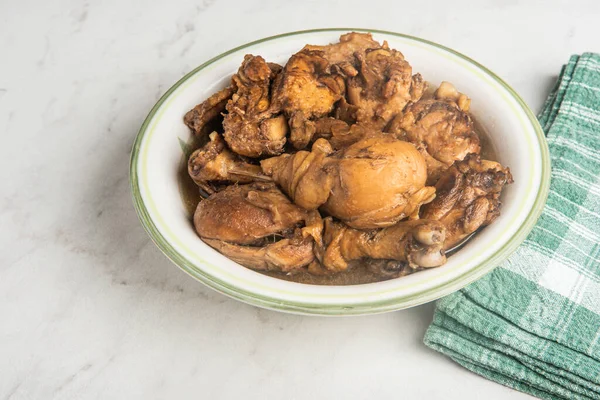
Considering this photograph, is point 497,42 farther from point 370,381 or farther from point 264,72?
point 370,381

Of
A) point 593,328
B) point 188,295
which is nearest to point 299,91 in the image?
point 188,295

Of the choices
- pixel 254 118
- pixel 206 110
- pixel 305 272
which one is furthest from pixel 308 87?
pixel 305 272

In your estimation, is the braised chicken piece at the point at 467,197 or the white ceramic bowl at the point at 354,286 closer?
the white ceramic bowl at the point at 354,286

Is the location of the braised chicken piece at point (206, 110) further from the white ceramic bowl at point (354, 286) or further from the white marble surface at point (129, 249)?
the white marble surface at point (129, 249)

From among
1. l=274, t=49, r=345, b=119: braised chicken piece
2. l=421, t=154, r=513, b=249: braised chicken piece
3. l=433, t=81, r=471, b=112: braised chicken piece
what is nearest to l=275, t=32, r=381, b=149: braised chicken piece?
l=274, t=49, r=345, b=119: braised chicken piece

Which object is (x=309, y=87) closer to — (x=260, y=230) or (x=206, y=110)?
(x=206, y=110)

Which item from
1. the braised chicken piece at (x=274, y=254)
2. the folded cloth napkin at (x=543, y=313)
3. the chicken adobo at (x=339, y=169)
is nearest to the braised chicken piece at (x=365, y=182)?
the chicken adobo at (x=339, y=169)

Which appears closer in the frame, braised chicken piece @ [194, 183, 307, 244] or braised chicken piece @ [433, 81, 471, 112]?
braised chicken piece @ [194, 183, 307, 244]

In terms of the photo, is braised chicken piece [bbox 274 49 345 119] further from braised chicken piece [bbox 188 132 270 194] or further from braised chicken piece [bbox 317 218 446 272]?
braised chicken piece [bbox 317 218 446 272]
